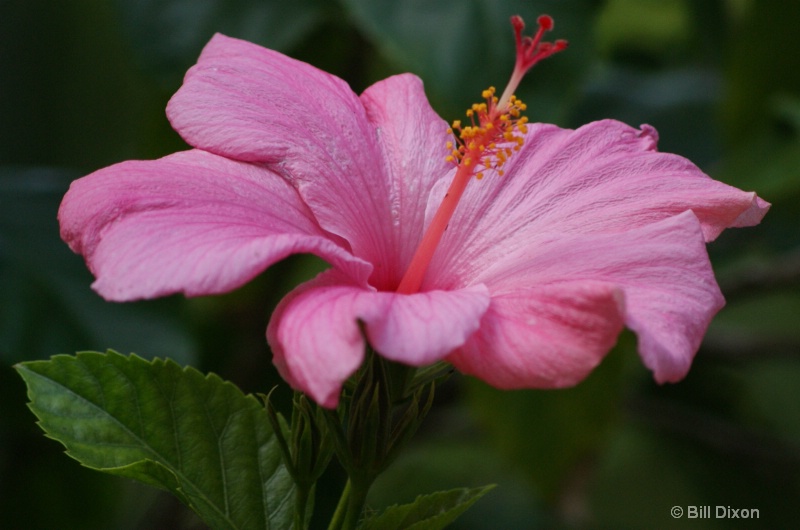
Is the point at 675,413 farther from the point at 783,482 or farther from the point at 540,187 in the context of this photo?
the point at 540,187

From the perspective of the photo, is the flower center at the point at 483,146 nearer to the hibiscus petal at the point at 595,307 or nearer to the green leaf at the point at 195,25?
the hibiscus petal at the point at 595,307

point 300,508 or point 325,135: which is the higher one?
point 325,135

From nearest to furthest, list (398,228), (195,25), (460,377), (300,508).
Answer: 1. (300,508)
2. (398,228)
3. (195,25)
4. (460,377)

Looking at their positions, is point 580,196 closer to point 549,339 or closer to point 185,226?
point 549,339

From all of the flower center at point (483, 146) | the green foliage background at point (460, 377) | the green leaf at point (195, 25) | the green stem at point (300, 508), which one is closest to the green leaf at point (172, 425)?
the green stem at point (300, 508)

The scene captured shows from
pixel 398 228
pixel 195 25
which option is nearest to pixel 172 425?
pixel 398 228

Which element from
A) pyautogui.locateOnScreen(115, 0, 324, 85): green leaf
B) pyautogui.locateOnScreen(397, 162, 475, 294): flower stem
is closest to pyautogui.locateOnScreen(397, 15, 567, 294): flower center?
pyautogui.locateOnScreen(397, 162, 475, 294): flower stem
